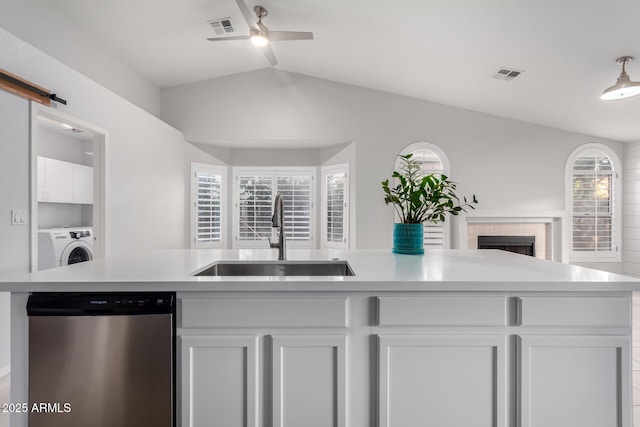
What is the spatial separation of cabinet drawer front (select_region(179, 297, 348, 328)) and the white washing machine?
3970 millimetres

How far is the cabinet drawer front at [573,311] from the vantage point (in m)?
1.33

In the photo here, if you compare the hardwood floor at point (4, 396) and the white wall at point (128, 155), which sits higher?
the white wall at point (128, 155)

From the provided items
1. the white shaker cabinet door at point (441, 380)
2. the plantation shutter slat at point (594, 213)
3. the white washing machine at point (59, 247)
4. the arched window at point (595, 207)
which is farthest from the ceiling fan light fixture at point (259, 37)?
the plantation shutter slat at point (594, 213)

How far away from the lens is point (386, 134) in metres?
5.16

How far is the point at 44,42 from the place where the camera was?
3229mm

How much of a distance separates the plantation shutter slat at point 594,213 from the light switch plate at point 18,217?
6490 mm

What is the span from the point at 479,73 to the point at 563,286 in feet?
11.4

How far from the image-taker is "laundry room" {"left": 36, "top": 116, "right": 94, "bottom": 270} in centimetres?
435

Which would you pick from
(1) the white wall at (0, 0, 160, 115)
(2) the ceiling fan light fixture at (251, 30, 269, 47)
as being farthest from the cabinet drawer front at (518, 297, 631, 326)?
(1) the white wall at (0, 0, 160, 115)

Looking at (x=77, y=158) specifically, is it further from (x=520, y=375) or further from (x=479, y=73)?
(x=520, y=375)

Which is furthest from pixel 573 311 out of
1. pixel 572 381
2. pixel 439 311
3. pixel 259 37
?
pixel 259 37

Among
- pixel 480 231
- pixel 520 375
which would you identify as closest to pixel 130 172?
pixel 520 375

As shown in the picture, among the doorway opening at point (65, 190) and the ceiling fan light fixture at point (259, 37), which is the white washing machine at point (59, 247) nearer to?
the doorway opening at point (65, 190)

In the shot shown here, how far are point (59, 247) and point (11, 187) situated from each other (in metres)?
2.20
